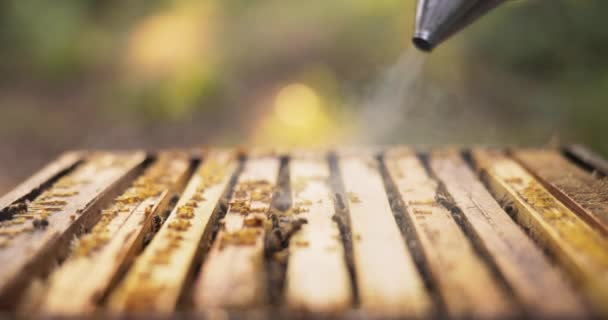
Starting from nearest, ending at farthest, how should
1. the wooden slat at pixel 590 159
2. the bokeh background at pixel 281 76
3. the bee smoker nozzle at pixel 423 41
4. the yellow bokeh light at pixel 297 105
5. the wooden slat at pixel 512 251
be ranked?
the wooden slat at pixel 512 251
the bee smoker nozzle at pixel 423 41
the wooden slat at pixel 590 159
the bokeh background at pixel 281 76
the yellow bokeh light at pixel 297 105

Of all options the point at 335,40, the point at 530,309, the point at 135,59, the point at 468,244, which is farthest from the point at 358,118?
the point at 530,309

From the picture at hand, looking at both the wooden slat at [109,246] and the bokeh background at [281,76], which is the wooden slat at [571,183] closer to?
the wooden slat at [109,246]

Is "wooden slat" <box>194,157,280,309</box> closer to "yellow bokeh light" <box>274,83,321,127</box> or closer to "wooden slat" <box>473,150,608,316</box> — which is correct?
"wooden slat" <box>473,150,608,316</box>

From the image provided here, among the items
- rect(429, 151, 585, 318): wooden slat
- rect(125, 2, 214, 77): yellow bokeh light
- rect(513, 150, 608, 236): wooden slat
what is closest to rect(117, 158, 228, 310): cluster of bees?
rect(429, 151, 585, 318): wooden slat

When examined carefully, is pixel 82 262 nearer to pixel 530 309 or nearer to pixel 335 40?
pixel 530 309

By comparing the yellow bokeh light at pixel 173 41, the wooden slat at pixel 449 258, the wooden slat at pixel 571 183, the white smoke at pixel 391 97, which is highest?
the yellow bokeh light at pixel 173 41

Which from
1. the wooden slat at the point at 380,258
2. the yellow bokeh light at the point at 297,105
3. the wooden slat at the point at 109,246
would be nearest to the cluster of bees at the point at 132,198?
the wooden slat at the point at 109,246
